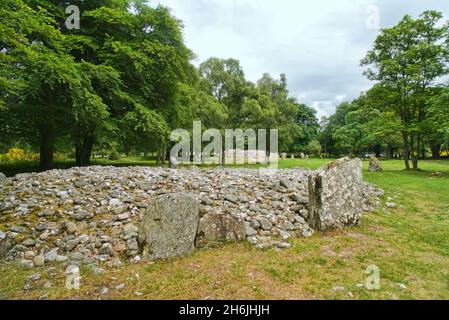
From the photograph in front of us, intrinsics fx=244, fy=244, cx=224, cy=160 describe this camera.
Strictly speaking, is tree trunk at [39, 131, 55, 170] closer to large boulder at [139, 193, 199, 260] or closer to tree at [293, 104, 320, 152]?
large boulder at [139, 193, 199, 260]

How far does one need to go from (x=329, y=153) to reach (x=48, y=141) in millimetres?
53293

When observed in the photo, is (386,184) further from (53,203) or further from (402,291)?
(53,203)

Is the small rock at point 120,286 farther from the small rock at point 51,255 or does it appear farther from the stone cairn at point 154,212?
the small rock at point 51,255

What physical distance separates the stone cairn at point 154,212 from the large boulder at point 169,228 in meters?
0.02

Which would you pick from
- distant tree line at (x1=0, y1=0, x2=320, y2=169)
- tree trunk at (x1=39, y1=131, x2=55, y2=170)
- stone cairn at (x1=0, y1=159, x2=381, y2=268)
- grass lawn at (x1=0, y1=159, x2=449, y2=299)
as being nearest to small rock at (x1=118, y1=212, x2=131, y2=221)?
stone cairn at (x1=0, y1=159, x2=381, y2=268)

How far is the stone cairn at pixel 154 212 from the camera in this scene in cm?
489

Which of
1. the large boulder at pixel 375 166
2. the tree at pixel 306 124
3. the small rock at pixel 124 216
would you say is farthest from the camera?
the tree at pixel 306 124

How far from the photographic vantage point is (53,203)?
6.17 m

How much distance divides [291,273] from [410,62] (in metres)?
19.6

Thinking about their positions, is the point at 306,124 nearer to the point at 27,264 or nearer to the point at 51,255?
the point at 51,255

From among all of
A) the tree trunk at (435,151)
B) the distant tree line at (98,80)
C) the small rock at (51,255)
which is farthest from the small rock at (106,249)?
the tree trunk at (435,151)
